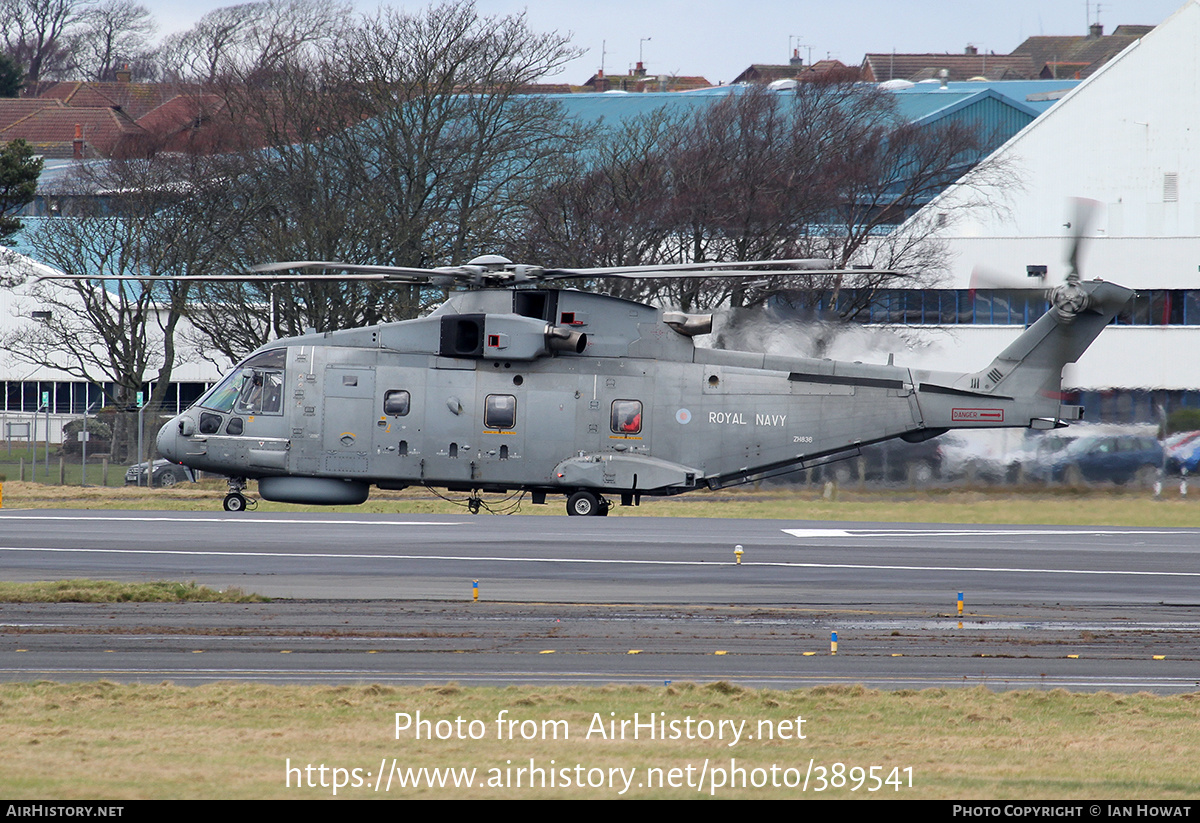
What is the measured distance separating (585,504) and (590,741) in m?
12.7

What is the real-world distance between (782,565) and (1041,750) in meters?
10.2

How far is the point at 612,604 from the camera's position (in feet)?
55.1

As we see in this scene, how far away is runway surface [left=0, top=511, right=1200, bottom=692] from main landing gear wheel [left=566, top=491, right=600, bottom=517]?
15.7 inches

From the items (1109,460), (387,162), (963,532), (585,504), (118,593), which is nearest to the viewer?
(118,593)

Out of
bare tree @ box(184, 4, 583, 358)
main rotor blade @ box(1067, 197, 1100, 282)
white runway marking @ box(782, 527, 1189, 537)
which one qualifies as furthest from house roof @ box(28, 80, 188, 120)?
main rotor blade @ box(1067, 197, 1100, 282)

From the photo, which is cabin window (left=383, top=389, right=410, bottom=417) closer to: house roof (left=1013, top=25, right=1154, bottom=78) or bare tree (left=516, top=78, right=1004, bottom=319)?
bare tree (left=516, top=78, right=1004, bottom=319)

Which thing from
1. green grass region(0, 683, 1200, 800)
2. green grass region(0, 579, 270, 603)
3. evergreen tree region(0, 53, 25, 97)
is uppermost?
evergreen tree region(0, 53, 25, 97)

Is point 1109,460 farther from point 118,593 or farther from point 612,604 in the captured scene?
point 118,593

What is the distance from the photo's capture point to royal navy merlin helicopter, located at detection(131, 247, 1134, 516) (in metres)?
21.6

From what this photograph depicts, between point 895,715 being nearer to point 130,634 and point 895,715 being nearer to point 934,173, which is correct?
point 130,634

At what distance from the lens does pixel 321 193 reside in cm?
4281

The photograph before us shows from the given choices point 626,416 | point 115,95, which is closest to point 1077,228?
point 626,416

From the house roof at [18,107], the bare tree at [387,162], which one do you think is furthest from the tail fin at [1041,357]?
the house roof at [18,107]
